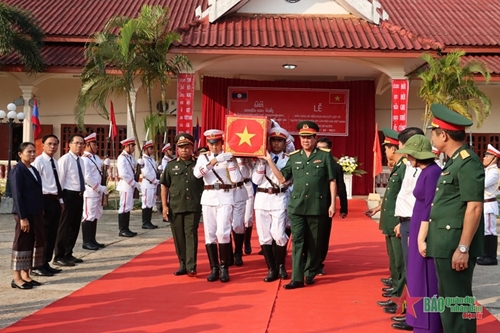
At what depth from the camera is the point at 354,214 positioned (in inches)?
529

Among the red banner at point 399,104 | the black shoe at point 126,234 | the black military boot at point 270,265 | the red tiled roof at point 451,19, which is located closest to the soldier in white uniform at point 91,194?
the black shoe at point 126,234

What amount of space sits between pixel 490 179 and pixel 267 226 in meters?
3.27

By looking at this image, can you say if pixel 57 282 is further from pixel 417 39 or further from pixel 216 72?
pixel 216 72

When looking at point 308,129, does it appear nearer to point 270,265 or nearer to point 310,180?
point 310,180

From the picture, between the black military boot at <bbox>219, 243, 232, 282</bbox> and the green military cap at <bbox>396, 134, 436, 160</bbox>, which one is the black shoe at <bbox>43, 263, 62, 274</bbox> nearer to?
the black military boot at <bbox>219, 243, 232, 282</bbox>

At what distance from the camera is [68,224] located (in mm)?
7473

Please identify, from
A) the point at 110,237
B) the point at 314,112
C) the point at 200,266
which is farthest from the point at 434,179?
the point at 314,112

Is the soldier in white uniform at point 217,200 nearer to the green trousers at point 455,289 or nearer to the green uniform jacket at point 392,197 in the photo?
the green uniform jacket at point 392,197

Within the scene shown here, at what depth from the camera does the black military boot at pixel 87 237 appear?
27.9ft

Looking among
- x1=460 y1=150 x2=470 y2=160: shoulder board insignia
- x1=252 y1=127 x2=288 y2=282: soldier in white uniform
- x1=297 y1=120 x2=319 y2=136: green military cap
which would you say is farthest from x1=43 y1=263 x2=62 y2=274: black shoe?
x1=460 y1=150 x2=470 y2=160: shoulder board insignia

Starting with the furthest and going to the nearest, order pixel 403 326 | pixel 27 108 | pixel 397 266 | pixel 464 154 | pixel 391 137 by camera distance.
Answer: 1. pixel 27 108
2. pixel 391 137
3. pixel 397 266
4. pixel 403 326
5. pixel 464 154

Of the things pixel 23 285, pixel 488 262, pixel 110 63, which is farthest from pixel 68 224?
pixel 110 63

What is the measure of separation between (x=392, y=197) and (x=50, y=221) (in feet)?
12.9

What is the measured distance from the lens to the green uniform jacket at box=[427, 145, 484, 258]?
364cm
